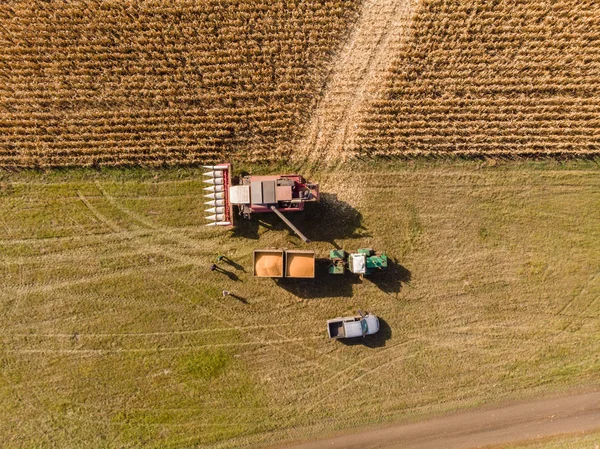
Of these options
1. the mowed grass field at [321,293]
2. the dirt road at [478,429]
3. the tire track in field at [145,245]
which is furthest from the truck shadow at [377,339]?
the tire track in field at [145,245]

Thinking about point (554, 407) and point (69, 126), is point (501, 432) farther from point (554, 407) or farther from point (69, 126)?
point (69, 126)

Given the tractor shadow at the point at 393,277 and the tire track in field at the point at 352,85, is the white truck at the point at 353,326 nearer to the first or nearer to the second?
the tractor shadow at the point at 393,277

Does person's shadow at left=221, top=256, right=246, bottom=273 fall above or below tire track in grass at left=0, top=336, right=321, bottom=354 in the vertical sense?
above

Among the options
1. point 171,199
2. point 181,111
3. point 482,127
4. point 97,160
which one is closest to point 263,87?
point 181,111

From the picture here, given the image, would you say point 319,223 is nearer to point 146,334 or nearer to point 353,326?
point 353,326

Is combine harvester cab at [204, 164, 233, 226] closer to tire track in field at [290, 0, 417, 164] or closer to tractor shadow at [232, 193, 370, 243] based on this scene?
tractor shadow at [232, 193, 370, 243]

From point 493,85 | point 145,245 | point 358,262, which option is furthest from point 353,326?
point 493,85

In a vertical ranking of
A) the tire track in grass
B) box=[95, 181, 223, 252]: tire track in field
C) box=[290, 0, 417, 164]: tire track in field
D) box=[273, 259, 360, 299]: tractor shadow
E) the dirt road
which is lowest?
the dirt road

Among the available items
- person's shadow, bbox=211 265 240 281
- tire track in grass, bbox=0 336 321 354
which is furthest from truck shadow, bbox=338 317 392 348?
person's shadow, bbox=211 265 240 281
